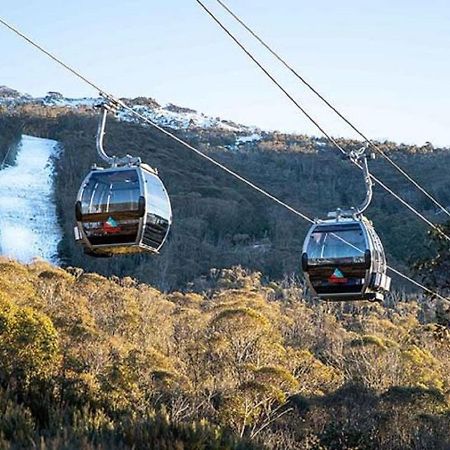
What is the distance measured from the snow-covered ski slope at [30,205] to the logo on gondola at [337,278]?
1628 inches

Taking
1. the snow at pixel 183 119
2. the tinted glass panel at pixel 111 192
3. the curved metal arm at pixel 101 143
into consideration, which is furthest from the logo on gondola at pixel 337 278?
the snow at pixel 183 119

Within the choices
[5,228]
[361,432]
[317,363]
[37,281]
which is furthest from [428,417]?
[5,228]

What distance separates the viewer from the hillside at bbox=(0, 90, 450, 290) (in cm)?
5185

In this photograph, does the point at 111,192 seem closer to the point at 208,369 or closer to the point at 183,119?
the point at 208,369

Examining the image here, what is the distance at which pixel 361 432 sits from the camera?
21406 millimetres

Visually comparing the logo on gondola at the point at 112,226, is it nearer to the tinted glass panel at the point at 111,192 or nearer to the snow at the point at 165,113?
the tinted glass panel at the point at 111,192

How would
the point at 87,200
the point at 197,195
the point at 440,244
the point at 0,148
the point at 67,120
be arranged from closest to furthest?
the point at 87,200, the point at 440,244, the point at 197,195, the point at 0,148, the point at 67,120

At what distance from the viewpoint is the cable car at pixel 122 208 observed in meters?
7.71

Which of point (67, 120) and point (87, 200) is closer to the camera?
point (87, 200)

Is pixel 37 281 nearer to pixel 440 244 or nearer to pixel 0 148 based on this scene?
pixel 440 244

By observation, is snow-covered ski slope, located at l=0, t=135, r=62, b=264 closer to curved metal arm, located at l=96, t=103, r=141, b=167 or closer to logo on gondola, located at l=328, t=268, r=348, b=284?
logo on gondola, located at l=328, t=268, r=348, b=284

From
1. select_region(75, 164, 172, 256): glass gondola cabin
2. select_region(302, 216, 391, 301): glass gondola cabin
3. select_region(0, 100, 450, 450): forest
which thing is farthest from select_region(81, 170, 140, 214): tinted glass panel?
select_region(302, 216, 391, 301): glass gondola cabin

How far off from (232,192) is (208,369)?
43.3 m

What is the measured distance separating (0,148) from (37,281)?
54.4m
